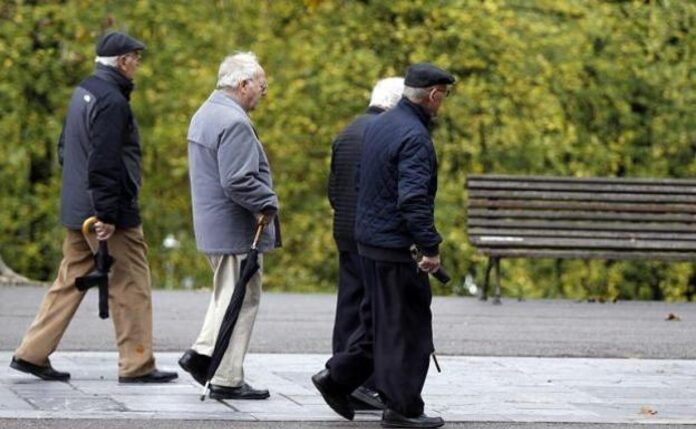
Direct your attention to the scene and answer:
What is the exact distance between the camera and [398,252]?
914 centimetres

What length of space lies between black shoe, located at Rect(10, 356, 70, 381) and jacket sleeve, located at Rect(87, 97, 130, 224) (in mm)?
991

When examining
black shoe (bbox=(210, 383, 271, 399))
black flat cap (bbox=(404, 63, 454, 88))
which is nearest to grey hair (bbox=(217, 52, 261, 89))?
black flat cap (bbox=(404, 63, 454, 88))

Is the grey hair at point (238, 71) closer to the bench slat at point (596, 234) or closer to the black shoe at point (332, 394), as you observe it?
the black shoe at point (332, 394)

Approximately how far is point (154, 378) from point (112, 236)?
0.85 meters

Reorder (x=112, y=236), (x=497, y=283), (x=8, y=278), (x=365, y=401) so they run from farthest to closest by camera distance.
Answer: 1. (x=8, y=278)
2. (x=497, y=283)
3. (x=112, y=236)
4. (x=365, y=401)

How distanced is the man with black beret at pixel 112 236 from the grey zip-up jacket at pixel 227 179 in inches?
19.6

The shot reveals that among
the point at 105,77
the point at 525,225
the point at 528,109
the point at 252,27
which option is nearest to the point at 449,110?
the point at 528,109

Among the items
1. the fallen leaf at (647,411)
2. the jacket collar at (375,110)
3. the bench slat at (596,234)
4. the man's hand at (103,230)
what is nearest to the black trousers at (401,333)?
the jacket collar at (375,110)

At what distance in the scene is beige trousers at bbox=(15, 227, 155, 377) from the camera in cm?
1045

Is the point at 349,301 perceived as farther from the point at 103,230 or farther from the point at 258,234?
the point at 103,230

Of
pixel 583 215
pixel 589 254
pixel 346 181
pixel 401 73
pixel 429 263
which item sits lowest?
pixel 589 254

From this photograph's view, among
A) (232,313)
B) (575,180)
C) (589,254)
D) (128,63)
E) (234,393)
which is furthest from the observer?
(575,180)

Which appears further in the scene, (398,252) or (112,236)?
(112,236)

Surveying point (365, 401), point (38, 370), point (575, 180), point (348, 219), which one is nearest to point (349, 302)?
point (348, 219)
